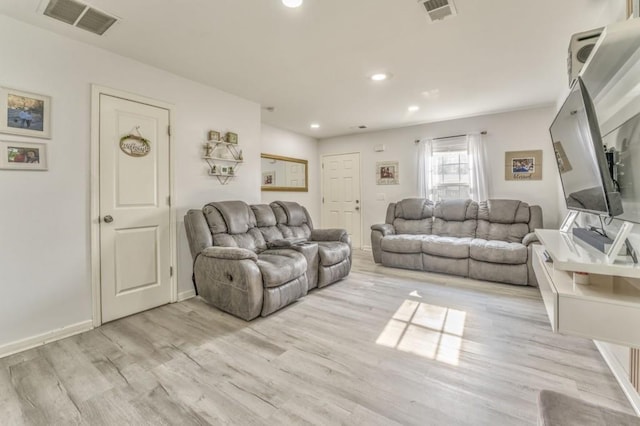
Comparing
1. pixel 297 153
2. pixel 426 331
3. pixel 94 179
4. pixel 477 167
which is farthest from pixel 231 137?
pixel 477 167

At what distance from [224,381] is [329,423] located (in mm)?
697

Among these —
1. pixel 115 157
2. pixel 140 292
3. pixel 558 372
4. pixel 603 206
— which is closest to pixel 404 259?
pixel 558 372

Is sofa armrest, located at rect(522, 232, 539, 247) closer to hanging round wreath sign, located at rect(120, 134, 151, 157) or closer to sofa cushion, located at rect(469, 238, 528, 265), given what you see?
sofa cushion, located at rect(469, 238, 528, 265)

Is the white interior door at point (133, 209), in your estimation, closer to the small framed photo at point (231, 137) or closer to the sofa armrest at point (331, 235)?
the small framed photo at point (231, 137)

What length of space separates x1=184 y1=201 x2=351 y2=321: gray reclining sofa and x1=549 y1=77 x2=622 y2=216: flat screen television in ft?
7.29

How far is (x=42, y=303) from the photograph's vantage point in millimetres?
2176

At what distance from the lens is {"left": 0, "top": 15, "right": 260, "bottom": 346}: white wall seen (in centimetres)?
204

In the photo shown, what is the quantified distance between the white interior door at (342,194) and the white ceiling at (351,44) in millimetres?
2201

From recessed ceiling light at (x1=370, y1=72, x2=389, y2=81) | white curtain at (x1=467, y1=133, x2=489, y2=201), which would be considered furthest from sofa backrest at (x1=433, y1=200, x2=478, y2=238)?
recessed ceiling light at (x1=370, y1=72, x2=389, y2=81)

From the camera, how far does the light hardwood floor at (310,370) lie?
146 cm

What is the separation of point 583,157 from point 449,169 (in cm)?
350

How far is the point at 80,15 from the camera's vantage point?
2.01 meters

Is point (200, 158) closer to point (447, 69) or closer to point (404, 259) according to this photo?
point (447, 69)

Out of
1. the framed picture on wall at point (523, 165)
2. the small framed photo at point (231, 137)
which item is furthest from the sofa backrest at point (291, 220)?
the framed picture on wall at point (523, 165)
